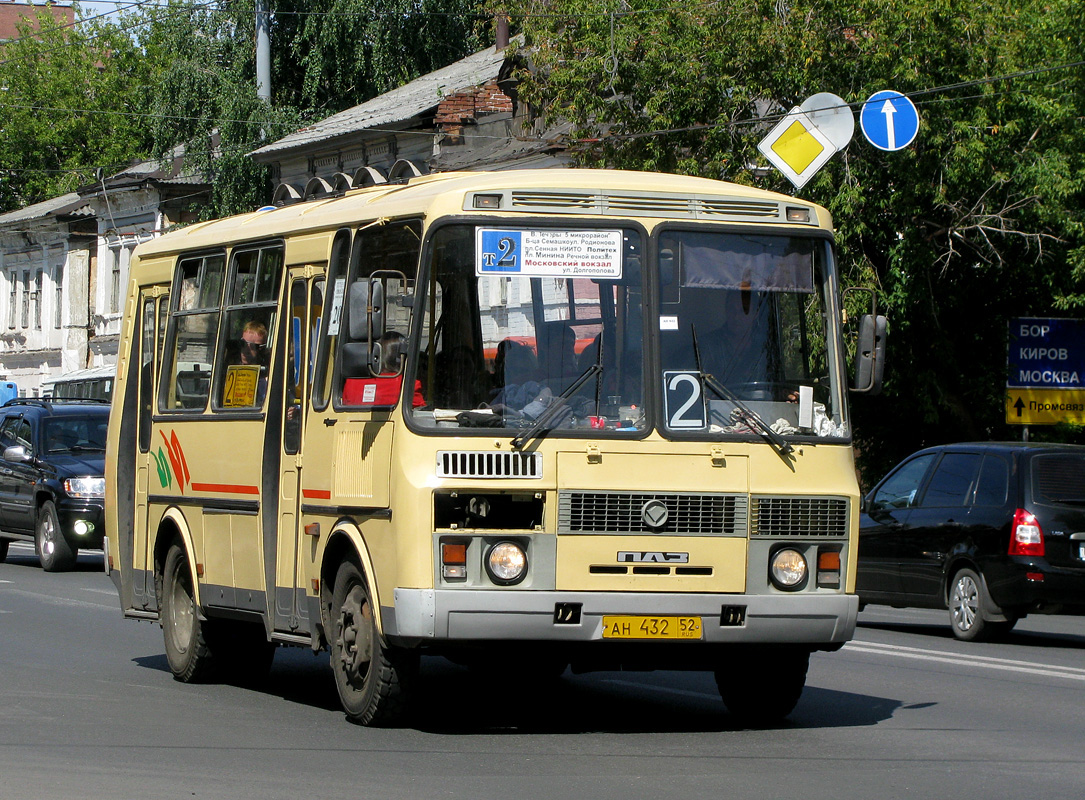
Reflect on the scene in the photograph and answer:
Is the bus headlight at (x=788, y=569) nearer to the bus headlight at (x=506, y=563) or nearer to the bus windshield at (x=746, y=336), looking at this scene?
the bus windshield at (x=746, y=336)

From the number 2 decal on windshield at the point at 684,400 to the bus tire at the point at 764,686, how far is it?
141cm

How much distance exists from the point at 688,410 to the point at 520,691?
317 centimetres

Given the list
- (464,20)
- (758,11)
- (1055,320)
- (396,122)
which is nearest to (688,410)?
(758,11)

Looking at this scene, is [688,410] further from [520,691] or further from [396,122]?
[396,122]

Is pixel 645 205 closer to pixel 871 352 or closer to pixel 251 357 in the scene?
pixel 871 352

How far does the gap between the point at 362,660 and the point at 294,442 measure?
1527 millimetres

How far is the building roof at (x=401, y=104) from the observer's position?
43375 millimetres

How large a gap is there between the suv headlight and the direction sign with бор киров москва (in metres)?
12.2

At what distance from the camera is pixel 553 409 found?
342 inches

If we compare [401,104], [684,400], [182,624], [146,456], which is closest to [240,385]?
[146,456]

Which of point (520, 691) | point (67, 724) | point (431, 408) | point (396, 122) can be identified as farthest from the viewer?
point (396, 122)

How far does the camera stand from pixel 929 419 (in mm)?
25625

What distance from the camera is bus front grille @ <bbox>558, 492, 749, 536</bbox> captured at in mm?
8664

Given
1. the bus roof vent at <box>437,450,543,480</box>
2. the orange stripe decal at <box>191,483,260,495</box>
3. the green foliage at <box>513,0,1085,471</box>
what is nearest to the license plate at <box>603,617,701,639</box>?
the bus roof vent at <box>437,450,543,480</box>
